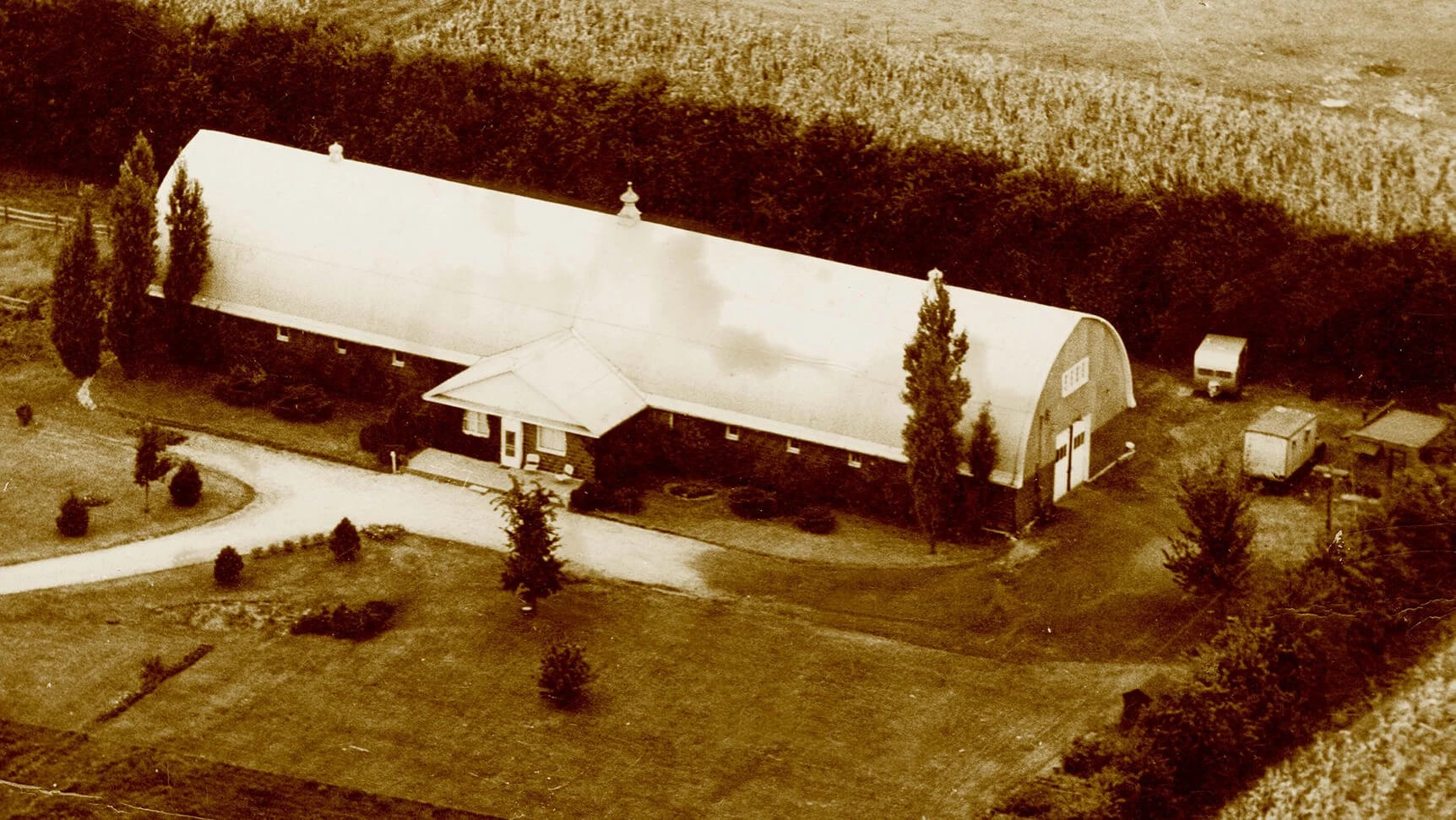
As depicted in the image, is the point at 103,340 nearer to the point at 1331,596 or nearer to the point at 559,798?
the point at 559,798

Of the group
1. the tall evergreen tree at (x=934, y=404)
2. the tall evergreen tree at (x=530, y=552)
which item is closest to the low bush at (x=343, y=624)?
the tall evergreen tree at (x=530, y=552)

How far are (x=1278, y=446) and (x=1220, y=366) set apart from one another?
26.0 ft

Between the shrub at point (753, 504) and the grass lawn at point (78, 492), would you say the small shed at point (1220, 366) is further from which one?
the grass lawn at point (78, 492)

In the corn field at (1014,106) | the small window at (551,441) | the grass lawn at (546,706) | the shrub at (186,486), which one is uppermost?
the corn field at (1014,106)

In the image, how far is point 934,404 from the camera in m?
54.3

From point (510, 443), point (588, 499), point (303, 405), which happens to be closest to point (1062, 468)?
point (588, 499)

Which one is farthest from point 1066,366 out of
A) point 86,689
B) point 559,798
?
point 86,689

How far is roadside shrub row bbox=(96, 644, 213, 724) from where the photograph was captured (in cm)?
4616

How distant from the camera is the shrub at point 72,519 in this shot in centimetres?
5456

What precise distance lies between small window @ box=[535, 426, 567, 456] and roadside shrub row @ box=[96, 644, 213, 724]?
1413cm

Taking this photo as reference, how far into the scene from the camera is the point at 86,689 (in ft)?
154

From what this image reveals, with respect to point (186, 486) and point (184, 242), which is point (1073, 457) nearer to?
point (186, 486)

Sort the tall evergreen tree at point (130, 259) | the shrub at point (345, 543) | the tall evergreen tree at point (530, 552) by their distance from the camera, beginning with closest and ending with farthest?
the tall evergreen tree at point (530, 552), the shrub at point (345, 543), the tall evergreen tree at point (130, 259)

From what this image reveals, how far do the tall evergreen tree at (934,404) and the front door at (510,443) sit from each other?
510 inches
